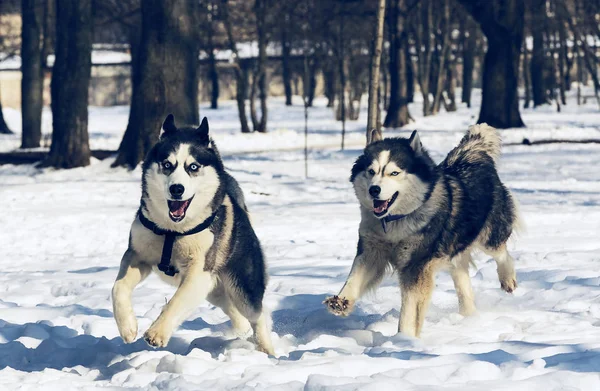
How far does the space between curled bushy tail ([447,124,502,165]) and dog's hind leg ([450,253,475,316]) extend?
0.75 meters

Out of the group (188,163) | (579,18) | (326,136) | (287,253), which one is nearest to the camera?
(188,163)

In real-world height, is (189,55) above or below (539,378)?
above

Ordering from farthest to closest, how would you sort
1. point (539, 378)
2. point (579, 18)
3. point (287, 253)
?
point (579, 18) < point (287, 253) < point (539, 378)

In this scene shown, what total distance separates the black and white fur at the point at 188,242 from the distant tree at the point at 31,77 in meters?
22.0

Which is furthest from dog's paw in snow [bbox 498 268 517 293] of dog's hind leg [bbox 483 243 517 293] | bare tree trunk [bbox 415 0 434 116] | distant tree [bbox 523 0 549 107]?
distant tree [bbox 523 0 549 107]

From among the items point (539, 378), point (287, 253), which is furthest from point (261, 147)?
point (539, 378)

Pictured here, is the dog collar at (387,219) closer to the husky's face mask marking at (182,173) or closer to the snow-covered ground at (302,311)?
the snow-covered ground at (302,311)

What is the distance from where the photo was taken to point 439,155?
2212 centimetres

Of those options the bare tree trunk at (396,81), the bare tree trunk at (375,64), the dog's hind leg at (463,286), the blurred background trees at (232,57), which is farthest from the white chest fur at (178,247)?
the bare tree trunk at (396,81)

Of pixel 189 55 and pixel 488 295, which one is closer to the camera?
pixel 488 295

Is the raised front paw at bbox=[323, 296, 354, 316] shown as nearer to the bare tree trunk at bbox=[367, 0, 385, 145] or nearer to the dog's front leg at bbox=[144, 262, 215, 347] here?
the dog's front leg at bbox=[144, 262, 215, 347]

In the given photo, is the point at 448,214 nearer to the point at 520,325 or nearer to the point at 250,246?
the point at 520,325

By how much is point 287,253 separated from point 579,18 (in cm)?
3274

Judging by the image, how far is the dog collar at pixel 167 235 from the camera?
578 cm
